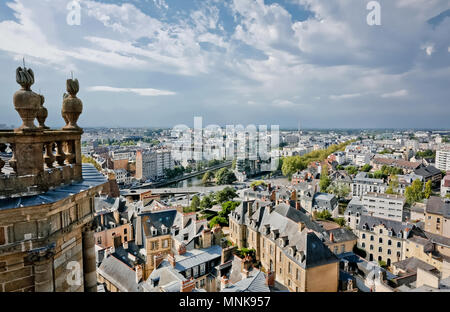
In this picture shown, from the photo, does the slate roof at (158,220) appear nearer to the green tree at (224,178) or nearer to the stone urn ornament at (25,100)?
the stone urn ornament at (25,100)

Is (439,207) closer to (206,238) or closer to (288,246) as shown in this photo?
(288,246)

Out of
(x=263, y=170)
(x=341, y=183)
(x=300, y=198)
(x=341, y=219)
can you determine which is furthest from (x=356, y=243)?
(x=263, y=170)

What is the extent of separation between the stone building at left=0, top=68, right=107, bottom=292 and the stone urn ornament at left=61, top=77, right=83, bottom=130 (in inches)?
15.3

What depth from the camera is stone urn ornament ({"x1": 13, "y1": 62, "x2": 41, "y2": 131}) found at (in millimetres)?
2242

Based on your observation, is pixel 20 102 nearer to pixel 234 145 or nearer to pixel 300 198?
pixel 300 198

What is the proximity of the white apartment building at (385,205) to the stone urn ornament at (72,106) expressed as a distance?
27.4 meters

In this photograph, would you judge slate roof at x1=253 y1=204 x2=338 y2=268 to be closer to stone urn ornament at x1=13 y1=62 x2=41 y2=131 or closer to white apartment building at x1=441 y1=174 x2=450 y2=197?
stone urn ornament at x1=13 y1=62 x2=41 y2=131

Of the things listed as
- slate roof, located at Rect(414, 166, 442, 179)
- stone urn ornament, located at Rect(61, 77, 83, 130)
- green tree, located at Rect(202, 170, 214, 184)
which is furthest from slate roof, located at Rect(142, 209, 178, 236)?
slate roof, located at Rect(414, 166, 442, 179)

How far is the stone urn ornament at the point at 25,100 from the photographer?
2.24 m

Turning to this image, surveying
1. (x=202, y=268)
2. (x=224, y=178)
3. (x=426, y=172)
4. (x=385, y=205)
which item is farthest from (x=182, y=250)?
(x=426, y=172)

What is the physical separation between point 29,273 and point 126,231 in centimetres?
1667
